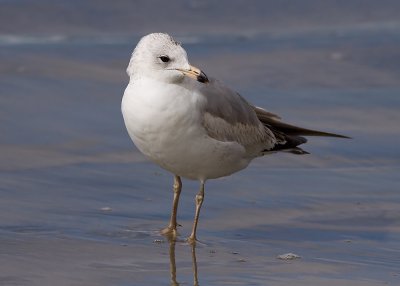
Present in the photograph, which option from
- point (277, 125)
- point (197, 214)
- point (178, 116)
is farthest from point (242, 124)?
point (178, 116)

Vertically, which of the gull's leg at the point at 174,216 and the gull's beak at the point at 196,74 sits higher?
A: the gull's beak at the point at 196,74

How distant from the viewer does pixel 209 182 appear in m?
7.94

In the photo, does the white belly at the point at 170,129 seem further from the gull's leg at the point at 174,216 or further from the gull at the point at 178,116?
the gull's leg at the point at 174,216

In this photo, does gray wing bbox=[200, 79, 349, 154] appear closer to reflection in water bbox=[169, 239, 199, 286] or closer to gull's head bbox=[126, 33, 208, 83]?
gull's head bbox=[126, 33, 208, 83]

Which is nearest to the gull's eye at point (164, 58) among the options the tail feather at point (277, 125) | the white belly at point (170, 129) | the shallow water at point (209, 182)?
the white belly at point (170, 129)

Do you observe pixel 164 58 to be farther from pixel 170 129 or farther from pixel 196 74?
pixel 170 129

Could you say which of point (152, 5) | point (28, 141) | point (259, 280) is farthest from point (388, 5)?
point (259, 280)

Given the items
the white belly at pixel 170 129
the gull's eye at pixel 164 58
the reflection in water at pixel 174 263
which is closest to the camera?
the reflection in water at pixel 174 263

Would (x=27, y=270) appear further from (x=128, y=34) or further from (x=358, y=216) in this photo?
(x=128, y=34)

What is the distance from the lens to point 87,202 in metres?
7.20

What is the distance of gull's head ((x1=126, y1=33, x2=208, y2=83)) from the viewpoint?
648 cm

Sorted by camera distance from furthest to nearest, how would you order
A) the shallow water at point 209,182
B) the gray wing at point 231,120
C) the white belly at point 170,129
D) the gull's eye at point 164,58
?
the gray wing at point 231,120 → the gull's eye at point 164,58 → the white belly at point 170,129 → the shallow water at point 209,182

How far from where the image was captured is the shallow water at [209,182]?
5.98m

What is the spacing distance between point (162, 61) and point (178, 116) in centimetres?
32
